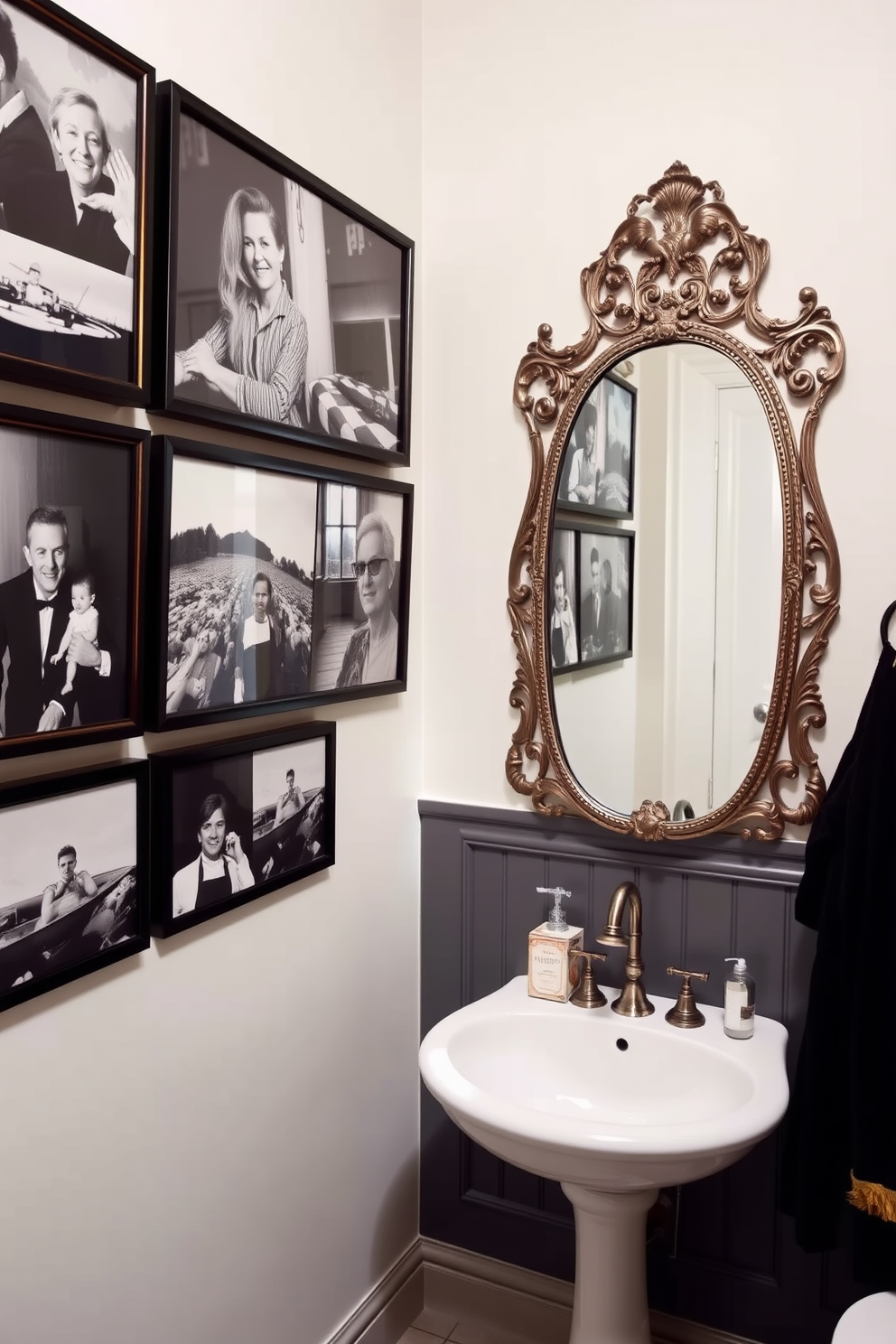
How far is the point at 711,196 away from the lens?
5.28 ft

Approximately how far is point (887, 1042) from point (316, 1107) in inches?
34.7

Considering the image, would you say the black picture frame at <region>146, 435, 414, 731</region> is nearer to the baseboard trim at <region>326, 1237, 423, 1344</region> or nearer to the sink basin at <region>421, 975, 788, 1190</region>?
the sink basin at <region>421, 975, 788, 1190</region>

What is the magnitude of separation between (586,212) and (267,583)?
887 mm

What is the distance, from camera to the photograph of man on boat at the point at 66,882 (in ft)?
3.39

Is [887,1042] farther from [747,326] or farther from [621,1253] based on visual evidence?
[747,326]

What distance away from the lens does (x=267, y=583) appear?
4.62ft

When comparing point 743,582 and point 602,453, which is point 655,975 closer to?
point 743,582

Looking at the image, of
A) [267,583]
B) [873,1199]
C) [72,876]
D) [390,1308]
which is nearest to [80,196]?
[267,583]

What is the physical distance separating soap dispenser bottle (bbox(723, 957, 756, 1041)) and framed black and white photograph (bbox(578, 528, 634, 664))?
1.79ft

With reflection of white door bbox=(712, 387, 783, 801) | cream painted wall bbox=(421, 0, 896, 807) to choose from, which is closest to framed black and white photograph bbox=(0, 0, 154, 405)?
cream painted wall bbox=(421, 0, 896, 807)

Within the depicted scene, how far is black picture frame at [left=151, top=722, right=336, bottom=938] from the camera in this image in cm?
125

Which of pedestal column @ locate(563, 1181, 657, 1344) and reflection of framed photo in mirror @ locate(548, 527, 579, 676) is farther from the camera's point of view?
reflection of framed photo in mirror @ locate(548, 527, 579, 676)

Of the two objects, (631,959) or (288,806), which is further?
(631,959)

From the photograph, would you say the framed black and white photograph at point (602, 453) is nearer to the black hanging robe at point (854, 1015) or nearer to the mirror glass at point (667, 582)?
the mirror glass at point (667, 582)
